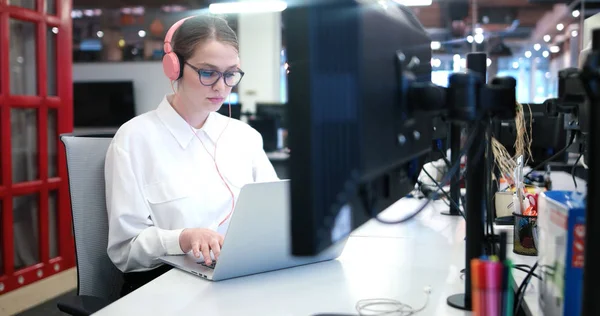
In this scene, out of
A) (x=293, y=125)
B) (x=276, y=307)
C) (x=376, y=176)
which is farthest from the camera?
(x=276, y=307)

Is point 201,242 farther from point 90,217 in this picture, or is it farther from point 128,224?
point 90,217

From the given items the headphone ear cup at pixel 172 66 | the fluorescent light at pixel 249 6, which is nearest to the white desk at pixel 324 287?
the headphone ear cup at pixel 172 66

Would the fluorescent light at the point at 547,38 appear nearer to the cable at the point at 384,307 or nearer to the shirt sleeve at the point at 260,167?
the shirt sleeve at the point at 260,167

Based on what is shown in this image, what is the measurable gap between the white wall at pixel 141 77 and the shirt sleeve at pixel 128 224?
18.2 feet

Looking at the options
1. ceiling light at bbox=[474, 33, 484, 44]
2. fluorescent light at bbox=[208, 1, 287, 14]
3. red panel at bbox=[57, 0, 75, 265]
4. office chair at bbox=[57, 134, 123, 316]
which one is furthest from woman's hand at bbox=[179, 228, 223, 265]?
ceiling light at bbox=[474, 33, 484, 44]

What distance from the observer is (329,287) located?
41.5 inches

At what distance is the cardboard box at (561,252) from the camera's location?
25.9 inches

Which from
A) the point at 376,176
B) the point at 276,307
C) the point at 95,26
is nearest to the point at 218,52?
the point at 276,307

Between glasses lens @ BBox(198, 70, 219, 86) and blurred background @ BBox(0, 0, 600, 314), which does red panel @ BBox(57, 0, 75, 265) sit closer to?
blurred background @ BBox(0, 0, 600, 314)

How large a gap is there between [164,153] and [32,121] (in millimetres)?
1960

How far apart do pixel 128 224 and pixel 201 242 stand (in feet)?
0.90

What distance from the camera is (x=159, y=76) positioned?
690 centimetres

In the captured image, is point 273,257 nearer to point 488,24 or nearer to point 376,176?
point 376,176

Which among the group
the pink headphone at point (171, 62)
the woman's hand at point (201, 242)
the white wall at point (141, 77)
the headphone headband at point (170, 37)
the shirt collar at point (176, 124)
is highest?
the white wall at point (141, 77)
